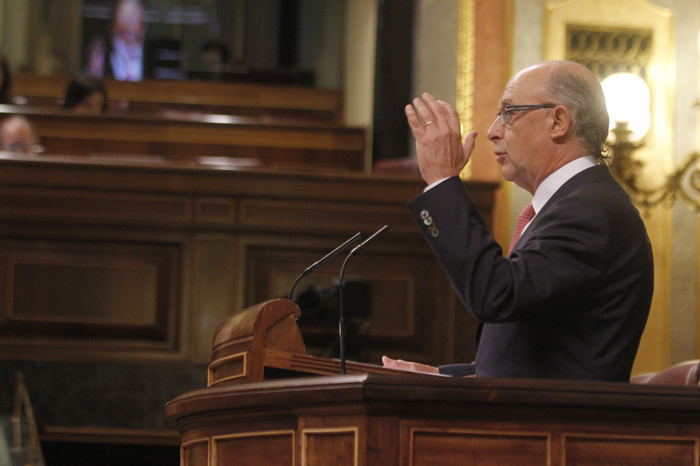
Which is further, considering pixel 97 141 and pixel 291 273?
pixel 97 141

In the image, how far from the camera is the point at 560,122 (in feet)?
5.51

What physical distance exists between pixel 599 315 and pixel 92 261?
3.09 metres

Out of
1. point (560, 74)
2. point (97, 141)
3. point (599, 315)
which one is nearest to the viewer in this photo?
point (599, 315)

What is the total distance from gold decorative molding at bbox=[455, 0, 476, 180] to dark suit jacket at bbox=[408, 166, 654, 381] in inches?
158

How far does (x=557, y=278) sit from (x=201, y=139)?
5156 millimetres

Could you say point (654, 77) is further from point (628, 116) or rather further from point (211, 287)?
point (211, 287)

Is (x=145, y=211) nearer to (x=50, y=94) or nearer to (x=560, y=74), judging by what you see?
(x=560, y=74)

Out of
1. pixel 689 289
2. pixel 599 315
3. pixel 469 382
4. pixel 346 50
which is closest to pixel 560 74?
pixel 599 315

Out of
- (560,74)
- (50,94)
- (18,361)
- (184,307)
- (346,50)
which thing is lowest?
(18,361)

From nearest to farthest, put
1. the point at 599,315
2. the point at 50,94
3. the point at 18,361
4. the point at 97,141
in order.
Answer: the point at 599,315 < the point at 18,361 < the point at 97,141 < the point at 50,94

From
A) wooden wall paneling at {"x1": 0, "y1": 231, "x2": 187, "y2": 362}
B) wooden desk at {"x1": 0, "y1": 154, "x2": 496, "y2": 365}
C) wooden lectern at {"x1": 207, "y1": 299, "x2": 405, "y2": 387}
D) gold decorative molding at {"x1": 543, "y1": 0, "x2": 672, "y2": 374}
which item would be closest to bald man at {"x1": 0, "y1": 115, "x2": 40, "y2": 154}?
wooden desk at {"x1": 0, "y1": 154, "x2": 496, "y2": 365}

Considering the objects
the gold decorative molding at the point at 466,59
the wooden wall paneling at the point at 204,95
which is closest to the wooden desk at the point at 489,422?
the gold decorative molding at the point at 466,59

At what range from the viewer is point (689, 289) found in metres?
5.34

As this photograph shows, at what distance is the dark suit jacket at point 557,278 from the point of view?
1.43 m
